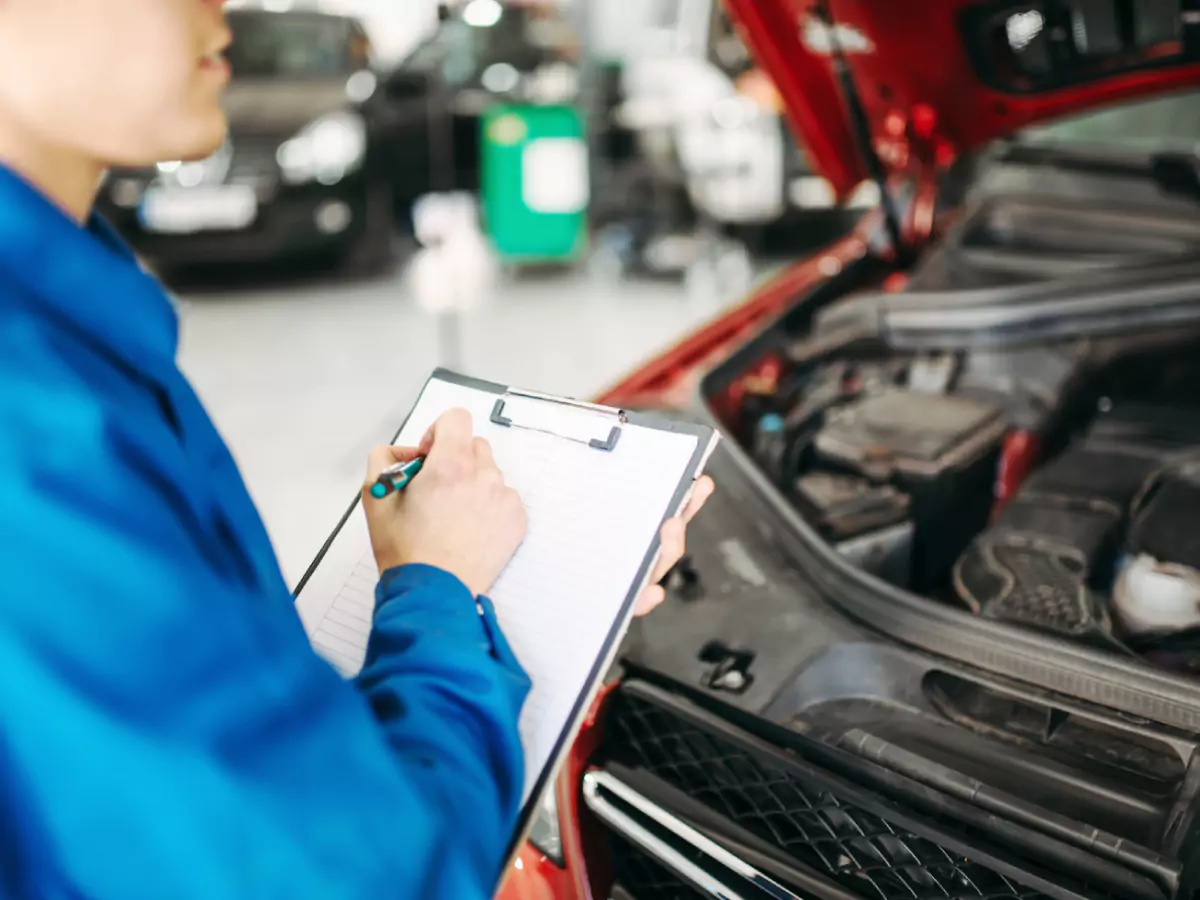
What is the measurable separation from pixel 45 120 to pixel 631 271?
4.55m

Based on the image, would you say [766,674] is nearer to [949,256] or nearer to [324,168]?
[949,256]

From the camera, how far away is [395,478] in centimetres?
69

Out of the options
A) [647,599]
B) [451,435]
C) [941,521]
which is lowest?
[941,521]

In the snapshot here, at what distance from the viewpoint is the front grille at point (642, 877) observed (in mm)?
930

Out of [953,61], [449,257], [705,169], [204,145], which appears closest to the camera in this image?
[204,145]

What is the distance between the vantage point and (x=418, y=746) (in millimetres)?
540

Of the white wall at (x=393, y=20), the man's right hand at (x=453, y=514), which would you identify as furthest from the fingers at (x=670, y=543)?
the white wall at (x=393, y=20)

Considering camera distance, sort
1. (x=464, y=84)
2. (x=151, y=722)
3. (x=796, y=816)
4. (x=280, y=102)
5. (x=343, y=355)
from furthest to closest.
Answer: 1. (x=464, y=84)
2. (x=280, y=102)
3. (x=343, y=355)
4. (x=796, y=816)
5. (x=151, y=722)

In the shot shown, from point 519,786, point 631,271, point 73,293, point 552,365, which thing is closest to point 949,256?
→ point 519,786

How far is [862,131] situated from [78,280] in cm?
160

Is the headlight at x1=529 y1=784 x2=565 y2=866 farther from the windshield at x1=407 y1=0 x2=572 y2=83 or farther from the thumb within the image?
the windshield at x1=407 y1=0 x2=572 y2=83

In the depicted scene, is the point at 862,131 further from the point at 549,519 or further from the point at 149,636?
the point at 149,636

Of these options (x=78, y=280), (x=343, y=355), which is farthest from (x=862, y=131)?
(x=343, y=355)

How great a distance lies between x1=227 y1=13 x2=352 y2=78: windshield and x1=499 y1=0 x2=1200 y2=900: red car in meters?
3.50
